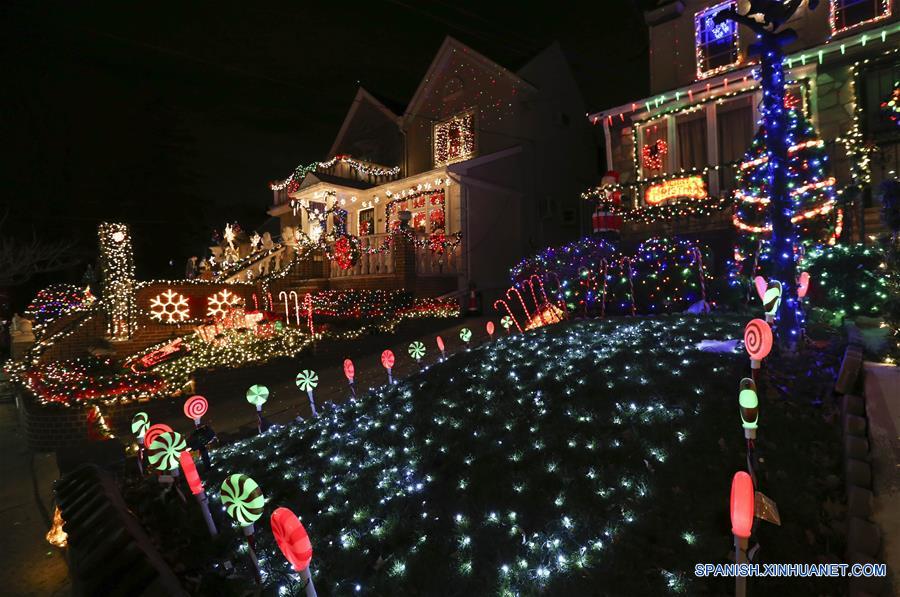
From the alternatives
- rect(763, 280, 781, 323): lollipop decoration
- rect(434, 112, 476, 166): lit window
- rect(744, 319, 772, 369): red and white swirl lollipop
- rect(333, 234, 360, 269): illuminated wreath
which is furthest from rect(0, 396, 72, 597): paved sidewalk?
rect(434, 112, 476, 166): lit window

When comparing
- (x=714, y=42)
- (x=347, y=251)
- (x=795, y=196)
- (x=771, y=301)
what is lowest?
(x=771, y=301)

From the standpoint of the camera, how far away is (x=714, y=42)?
551 inches

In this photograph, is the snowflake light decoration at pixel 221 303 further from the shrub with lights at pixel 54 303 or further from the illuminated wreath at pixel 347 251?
the shrub with lights at pixel 54 303

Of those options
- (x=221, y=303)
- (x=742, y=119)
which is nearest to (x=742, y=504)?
(x=742, y=119)

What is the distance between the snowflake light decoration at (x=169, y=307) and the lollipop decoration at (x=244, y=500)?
12.3m

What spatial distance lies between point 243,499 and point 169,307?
42.1 ft

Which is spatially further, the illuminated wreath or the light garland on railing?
the light garland on railing

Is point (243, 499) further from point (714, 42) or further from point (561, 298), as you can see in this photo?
point (714, 42)

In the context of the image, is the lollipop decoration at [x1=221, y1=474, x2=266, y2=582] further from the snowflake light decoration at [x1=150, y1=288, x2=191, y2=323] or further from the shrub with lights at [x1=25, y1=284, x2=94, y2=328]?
the shrub with lights at [x1=25, y1=284, x2=94, y2=328]

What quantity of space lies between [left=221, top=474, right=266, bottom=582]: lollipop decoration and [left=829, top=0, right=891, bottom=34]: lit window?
50.5 ft

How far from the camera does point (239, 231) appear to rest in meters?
24.8

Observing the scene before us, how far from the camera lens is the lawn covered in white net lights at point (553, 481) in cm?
346

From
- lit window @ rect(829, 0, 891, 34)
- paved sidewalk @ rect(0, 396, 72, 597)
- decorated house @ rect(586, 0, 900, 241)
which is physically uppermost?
lit window @ rect(829, 0, 891, 34)

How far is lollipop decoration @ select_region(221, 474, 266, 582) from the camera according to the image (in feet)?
11.8
